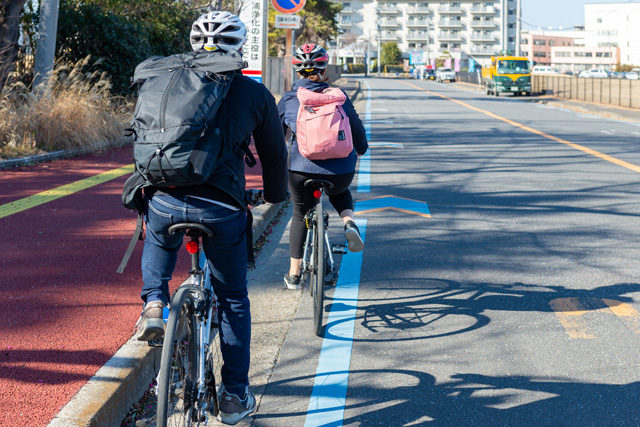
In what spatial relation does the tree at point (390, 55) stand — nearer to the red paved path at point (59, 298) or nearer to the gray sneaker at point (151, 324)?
the red paved path at point (59, 298)

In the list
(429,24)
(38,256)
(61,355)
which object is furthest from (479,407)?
(429,24)

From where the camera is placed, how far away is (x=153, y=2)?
67.8ft

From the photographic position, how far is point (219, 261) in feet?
10.4

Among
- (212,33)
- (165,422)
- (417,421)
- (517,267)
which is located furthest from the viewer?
(517,267)

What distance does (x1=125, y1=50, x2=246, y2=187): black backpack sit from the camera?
2.83 meters

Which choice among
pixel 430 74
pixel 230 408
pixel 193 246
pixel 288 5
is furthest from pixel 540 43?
pixel 193 246

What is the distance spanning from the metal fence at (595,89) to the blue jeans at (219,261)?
31.5m

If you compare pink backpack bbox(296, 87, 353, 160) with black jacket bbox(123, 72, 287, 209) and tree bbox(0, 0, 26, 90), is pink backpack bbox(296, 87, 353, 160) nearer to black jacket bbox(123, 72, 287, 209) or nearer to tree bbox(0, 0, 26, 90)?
black jacket bbox(123, 72, 287, 209)

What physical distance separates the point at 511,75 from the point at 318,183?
42.1m

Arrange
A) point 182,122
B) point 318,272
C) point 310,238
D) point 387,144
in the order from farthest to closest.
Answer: point 387,144 < point 310,238 < point 318,272 < point 182,122

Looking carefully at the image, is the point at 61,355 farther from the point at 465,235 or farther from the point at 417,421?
the point at 465,235

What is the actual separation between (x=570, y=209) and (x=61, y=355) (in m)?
6.91

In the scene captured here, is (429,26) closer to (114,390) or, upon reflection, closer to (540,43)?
(540,43)

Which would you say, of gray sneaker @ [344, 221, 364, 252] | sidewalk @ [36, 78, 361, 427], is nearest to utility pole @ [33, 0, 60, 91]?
gray sneaker @ [344, 221, 364, 252]
